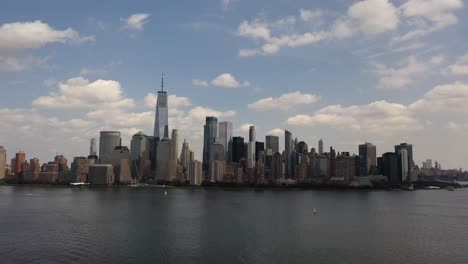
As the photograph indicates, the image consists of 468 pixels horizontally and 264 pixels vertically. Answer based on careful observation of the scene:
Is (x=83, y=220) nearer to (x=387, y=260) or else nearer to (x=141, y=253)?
(x=141, y=253)

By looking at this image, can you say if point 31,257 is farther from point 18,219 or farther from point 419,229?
point 419,229

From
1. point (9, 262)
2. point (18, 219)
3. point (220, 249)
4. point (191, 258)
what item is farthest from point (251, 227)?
point (18, 219)

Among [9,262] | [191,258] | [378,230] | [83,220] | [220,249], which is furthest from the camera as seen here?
[83,220]

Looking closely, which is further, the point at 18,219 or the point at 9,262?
the point at 18,219

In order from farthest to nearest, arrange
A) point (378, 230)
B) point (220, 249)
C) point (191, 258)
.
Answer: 1. point (378, 230)
2. point (220, 249)
3. point (191, 258)

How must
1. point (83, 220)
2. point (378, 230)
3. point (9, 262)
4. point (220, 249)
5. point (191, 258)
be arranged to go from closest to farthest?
1. point (9, 262)
2. point (191, 258)
3. point (220, 249)
4. point (378, 230)
5. point (83, 220)

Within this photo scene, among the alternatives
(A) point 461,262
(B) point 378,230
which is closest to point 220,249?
(A) point 461,262

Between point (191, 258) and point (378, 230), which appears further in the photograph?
point (378, 230)

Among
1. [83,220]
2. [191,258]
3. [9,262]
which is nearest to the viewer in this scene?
[9,262]
